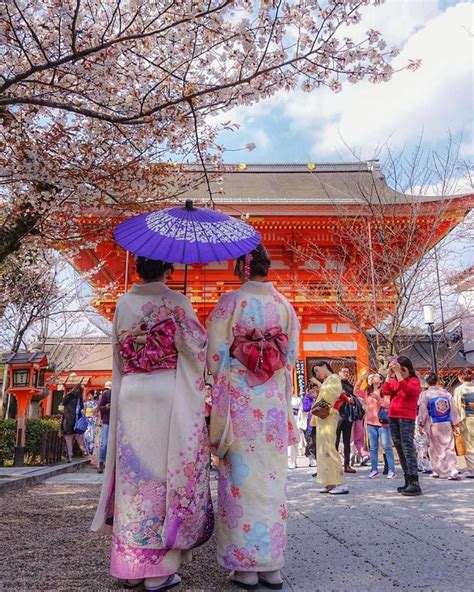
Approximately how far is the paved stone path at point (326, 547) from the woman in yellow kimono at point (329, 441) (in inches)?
9.9

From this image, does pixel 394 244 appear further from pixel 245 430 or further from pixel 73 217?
pixel 245 430

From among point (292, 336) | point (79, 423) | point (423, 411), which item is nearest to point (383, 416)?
point (423, 411)

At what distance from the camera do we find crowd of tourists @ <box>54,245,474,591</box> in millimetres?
2320

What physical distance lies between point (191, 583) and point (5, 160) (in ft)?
13.7

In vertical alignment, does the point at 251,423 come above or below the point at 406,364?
below

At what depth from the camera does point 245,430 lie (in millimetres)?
2521

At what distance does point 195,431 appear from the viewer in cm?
244

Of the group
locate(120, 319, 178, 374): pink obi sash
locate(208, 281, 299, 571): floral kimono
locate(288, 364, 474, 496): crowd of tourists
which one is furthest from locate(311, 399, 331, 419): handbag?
locate(120, 319, 178, 374): pink obi sash

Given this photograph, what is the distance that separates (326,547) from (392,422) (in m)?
3.10

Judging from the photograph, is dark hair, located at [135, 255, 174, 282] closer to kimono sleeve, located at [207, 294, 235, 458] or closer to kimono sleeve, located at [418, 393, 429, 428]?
kimono sleeve, located at [207, 294, 235, 458]

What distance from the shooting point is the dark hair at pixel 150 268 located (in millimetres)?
2648

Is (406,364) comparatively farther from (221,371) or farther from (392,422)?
(221,371)

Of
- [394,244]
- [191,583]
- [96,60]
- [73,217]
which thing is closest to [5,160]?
[73,217]

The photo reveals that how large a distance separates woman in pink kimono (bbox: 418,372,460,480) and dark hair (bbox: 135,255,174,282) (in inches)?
234
